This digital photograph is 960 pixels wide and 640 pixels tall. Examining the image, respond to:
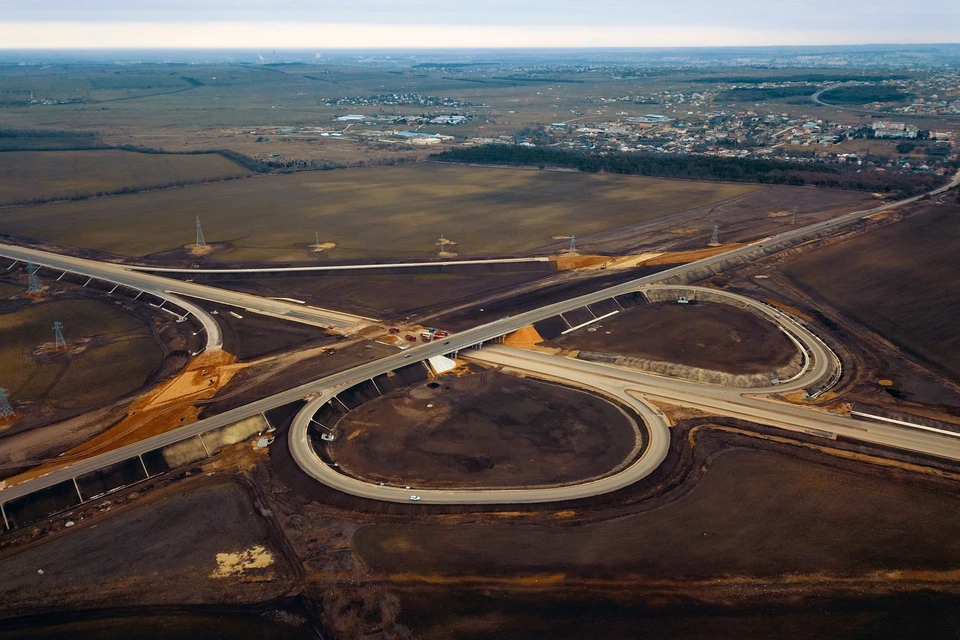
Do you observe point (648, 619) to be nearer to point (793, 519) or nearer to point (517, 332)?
point (793, 519)

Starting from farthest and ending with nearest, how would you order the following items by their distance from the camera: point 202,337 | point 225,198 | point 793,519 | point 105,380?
point 225,198 → point 202,337 → point 105,380 → point 793,519

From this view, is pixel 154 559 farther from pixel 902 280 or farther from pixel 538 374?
pixel 902 280

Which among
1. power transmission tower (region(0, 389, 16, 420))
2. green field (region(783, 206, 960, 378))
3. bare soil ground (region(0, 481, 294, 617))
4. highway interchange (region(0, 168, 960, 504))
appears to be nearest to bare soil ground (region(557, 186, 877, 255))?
green field (region(783, 206, 960, 378))

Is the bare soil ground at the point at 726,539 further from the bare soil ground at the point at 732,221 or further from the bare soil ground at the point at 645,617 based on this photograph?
the bare soil ground at the point at 732,221

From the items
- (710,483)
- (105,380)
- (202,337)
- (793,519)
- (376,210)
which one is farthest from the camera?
(376,210)

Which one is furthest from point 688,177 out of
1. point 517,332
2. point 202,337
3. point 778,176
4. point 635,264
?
point 202,337

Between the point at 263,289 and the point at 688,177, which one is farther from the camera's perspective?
the point at 688,177
